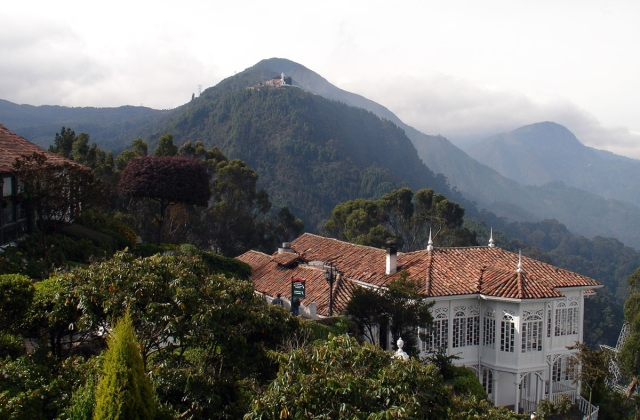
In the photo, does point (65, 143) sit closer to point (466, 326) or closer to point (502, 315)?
point (466, 326)

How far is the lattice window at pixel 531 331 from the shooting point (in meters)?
18.4

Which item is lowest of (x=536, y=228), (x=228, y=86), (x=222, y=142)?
(x=536, y=228)

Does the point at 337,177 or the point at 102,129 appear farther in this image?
the point at 102,129

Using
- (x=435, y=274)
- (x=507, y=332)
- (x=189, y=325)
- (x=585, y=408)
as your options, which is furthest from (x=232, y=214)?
(x=189, y=325)

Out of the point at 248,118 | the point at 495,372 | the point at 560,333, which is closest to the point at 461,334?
the point at 495,372

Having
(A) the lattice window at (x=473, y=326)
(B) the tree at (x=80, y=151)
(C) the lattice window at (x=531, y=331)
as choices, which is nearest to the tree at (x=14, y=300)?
(A) the lattice window at (x=473, y=326)

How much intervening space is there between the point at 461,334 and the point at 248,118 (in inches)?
Answer: 3990

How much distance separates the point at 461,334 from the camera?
62.5 ft

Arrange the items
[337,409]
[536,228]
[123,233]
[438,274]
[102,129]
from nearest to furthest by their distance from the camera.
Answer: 1. [337,409]
2. [438,274]
3. [123,233]
4. [102,129]
5. [536,228]

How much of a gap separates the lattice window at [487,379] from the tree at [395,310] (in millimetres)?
4421

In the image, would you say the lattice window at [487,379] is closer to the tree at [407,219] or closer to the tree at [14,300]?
the tree at [14,300]

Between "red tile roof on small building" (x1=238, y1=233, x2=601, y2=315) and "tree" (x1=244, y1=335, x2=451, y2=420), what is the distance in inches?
413

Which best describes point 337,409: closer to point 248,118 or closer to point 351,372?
point 351,372

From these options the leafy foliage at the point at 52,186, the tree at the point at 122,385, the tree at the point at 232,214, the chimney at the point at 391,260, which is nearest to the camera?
the tree at the point at 122,385
